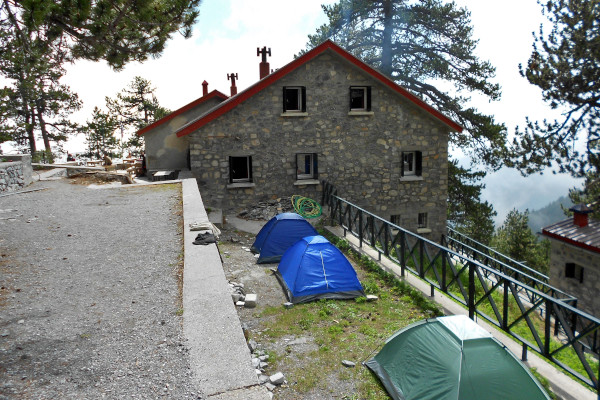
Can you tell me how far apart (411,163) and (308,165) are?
4.30 m

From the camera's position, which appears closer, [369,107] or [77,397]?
[77,397]

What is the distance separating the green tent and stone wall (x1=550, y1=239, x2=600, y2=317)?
37.8 ft

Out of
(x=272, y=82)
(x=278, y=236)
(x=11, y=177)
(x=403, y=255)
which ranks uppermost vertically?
(x=272, y=82)

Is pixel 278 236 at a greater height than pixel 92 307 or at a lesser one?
lesser

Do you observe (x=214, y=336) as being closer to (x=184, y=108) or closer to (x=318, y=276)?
(x=318, y=276)

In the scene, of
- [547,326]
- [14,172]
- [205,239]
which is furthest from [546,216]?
[205,239]

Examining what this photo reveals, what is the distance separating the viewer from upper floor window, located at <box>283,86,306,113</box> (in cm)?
1549

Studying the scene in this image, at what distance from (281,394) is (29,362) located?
9.34ft

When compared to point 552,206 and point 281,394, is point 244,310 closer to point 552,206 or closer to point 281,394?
point 281,394

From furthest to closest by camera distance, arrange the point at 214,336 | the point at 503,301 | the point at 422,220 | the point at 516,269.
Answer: the point at 422,220 → the point at 516,269 → the point at 503,301 → the point at 214,336

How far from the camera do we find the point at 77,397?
371 centimetres

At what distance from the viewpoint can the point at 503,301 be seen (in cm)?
834

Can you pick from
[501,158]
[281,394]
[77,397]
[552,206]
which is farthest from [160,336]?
[552,206]

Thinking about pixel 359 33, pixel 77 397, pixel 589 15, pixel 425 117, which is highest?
pixel 359 33
